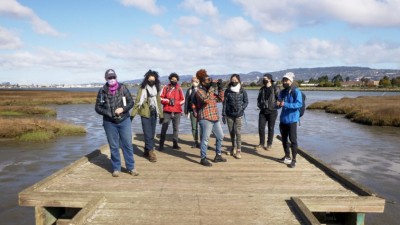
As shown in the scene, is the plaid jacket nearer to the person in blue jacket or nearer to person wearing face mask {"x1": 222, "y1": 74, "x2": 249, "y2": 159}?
person wearing face mask {"x1": 222, "y1": 74, "x2": 249, "y2": 159}

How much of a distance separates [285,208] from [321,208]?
2.02ft

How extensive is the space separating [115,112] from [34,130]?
52.3 feet

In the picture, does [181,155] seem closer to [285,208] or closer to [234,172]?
[234,172]

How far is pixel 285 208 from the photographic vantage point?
17.3ft

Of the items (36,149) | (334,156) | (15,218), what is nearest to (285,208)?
(15,218)

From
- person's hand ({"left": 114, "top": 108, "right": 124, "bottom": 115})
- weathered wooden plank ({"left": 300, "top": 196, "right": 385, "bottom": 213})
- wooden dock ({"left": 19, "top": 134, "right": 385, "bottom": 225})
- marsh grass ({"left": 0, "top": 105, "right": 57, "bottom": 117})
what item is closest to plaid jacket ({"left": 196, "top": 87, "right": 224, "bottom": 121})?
wooden dock ({"left": 19, "top": 134, "right": 385, "bottom": 225})

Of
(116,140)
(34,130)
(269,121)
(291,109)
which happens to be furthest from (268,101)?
(34,130)

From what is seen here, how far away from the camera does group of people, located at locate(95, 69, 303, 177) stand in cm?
687

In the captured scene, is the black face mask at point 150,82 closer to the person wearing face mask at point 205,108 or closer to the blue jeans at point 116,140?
the person wearing face mask at point 205,108

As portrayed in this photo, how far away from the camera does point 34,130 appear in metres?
20.5

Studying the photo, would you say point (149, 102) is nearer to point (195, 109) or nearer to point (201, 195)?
point (195, 109)

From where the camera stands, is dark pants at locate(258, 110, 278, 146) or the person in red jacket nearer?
the person in red jacket

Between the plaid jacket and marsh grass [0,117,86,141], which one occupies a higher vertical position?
the plaid jacket

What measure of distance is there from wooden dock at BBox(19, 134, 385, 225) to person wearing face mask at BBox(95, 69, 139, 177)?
41 cm
